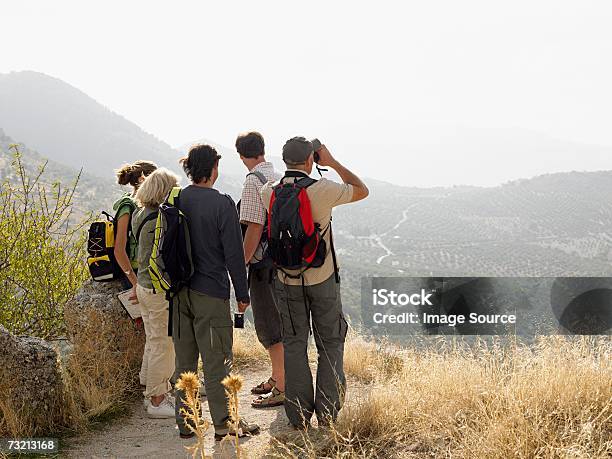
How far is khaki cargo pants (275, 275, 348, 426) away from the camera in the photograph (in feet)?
14.3

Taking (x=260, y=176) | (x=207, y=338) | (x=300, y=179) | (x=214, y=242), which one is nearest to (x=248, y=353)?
(x=207, y=338)

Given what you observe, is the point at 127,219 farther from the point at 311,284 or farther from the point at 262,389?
the point at 262,389

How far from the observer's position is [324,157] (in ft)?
14.3

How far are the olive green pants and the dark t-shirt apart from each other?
0.11 m

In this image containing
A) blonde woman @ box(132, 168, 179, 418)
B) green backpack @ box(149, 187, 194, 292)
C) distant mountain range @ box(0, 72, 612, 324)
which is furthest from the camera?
distant mountain range @ box(0, 72, 612, 324)

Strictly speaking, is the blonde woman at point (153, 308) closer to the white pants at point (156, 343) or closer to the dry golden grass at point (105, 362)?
the white pants at point (156, 343)

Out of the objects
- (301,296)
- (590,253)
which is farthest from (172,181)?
(590,253)

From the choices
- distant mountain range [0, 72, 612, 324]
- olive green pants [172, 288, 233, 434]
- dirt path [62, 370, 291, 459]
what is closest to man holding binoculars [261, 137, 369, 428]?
dirt path [62, 370, 291, 459]

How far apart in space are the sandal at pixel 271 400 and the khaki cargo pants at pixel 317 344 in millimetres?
697

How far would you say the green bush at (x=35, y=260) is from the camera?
6402 mm

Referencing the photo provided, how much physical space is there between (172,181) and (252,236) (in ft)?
2.59

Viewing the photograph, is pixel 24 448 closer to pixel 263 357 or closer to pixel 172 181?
pixel 172 181

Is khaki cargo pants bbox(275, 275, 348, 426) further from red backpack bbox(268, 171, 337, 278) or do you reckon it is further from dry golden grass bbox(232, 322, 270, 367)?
dry golden grass bbox(232, 322, 270, 367)

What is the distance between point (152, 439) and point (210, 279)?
155 cm
